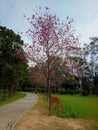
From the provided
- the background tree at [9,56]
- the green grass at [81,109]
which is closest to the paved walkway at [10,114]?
the green grass at [81,109]

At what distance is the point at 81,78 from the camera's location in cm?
9238

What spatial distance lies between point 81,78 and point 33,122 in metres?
77.5

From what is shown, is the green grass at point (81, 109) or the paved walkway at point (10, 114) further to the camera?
the green grass at point (81, 109)

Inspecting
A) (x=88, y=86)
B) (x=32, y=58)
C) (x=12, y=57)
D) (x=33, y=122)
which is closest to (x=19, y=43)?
(x=12, y=57)

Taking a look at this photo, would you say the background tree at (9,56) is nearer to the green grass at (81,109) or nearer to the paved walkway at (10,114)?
the green grass at (81,109)

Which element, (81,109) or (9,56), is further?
(9,56)

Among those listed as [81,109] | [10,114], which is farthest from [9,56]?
[10,114]

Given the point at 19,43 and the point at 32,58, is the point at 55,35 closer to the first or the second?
the point at 32,58

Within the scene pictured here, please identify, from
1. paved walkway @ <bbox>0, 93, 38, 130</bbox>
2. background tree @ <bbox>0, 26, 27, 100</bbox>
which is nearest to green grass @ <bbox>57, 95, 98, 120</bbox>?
paved walkway @ <bbox>0, 93, 38, 130</bbox>

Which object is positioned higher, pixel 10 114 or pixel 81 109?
pixel 81 109

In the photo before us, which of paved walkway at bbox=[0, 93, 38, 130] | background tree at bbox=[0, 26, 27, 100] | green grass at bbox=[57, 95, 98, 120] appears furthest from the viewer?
background tree at bbox=[0, 26, 27, 100]

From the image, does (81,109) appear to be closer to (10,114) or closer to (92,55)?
(10,114)

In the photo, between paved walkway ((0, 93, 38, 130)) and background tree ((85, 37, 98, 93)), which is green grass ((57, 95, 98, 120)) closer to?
paved walkway ((0, 93, 38, 130))

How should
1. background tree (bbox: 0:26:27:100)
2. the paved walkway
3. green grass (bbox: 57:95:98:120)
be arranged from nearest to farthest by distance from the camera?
the paved walkway < green grass (bbox: 57:95:98:120) < background tree (bbox: 0:26:27:100)
